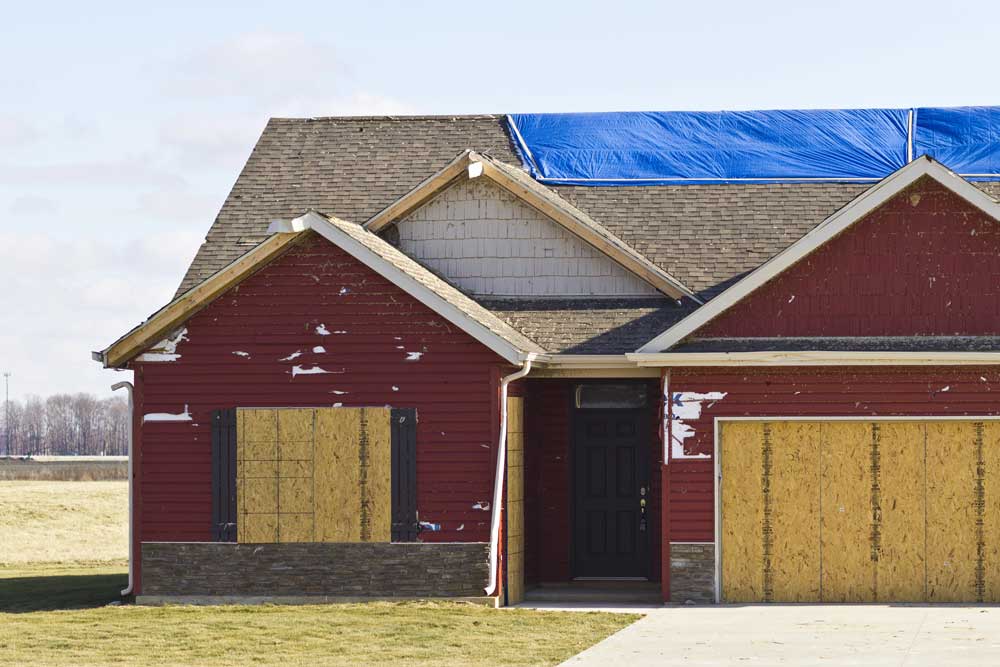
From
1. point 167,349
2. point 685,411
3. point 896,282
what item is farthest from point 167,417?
point 896,282

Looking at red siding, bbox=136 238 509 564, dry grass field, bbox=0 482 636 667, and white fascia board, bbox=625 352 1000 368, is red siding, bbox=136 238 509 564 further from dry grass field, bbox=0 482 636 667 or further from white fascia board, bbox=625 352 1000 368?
white fascia board, bbox=625 352 1000 368

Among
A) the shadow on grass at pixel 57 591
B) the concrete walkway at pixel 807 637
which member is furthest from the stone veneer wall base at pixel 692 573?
the shadow on grass at pixel 57 591

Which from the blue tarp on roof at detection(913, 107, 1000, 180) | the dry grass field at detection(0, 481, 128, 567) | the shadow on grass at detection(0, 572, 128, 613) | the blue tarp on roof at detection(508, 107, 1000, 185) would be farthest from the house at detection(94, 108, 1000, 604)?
the dry grass field at detection(0, 481, 128, 567)

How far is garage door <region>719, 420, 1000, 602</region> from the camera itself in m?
19.9

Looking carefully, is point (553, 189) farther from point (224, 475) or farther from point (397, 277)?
point (224, 475)

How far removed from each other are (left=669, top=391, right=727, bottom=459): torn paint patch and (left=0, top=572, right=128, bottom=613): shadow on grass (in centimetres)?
719

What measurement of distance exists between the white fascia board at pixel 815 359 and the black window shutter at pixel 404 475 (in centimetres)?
272

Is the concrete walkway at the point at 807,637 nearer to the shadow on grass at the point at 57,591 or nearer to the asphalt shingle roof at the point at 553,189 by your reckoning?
the asphalt shingle roof at the point at 553,189

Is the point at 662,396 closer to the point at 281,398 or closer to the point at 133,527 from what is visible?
the point at 281,398

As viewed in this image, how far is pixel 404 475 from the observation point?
19.9 metres

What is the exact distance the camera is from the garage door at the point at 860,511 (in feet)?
65.2

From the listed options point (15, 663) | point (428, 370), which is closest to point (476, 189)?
point (428, 370)

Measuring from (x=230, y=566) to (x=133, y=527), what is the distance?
1.36 metres

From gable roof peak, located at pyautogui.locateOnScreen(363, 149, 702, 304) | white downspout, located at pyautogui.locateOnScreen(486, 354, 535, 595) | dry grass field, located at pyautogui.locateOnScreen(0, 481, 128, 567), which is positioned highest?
gable roof peak, located at pyautogui.locateOnScreen(363, 149, 702, 304)
